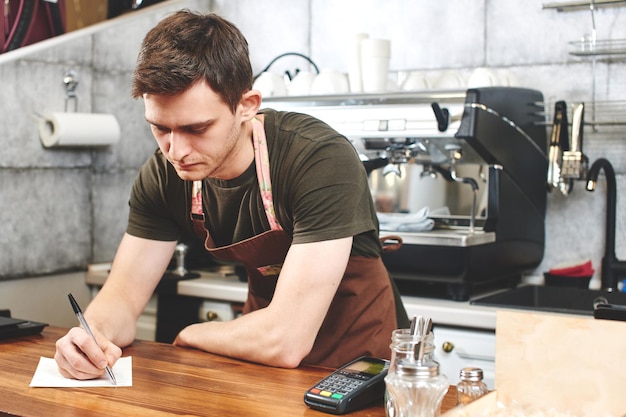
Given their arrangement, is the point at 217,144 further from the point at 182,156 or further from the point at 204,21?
the point at 204,21

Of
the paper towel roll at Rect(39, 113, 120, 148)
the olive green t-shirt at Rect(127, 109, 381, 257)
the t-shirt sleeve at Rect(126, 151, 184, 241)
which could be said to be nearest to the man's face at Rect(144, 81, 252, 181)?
the olive green t-shirt at Rect(127, 109, 381, 257)

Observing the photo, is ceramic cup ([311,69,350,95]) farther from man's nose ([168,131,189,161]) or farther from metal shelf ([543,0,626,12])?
man's nose ([168,131,189,161])

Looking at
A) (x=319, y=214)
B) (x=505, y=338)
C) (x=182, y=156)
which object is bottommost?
(x=505, y=338)

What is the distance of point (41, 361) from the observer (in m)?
1.62

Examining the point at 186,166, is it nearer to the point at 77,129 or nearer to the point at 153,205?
the point at 153,205

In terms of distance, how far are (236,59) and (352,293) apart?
59 centimetres

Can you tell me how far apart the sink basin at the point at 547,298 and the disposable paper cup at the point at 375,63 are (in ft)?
2.61

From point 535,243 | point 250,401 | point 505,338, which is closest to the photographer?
point 505,338

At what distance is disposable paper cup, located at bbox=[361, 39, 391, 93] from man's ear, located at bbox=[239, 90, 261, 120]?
114 cm

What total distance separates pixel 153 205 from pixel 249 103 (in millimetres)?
388

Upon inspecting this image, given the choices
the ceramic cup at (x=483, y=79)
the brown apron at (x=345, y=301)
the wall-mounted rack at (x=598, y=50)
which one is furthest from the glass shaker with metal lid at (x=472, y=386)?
the wall-mounted rack at (x=598, y=50)

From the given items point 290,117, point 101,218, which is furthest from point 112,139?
point 290,117

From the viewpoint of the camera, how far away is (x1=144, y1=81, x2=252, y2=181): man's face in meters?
1.58

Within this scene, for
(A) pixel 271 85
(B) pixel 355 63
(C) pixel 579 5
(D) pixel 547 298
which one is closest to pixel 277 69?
(A) pixel 271 85
